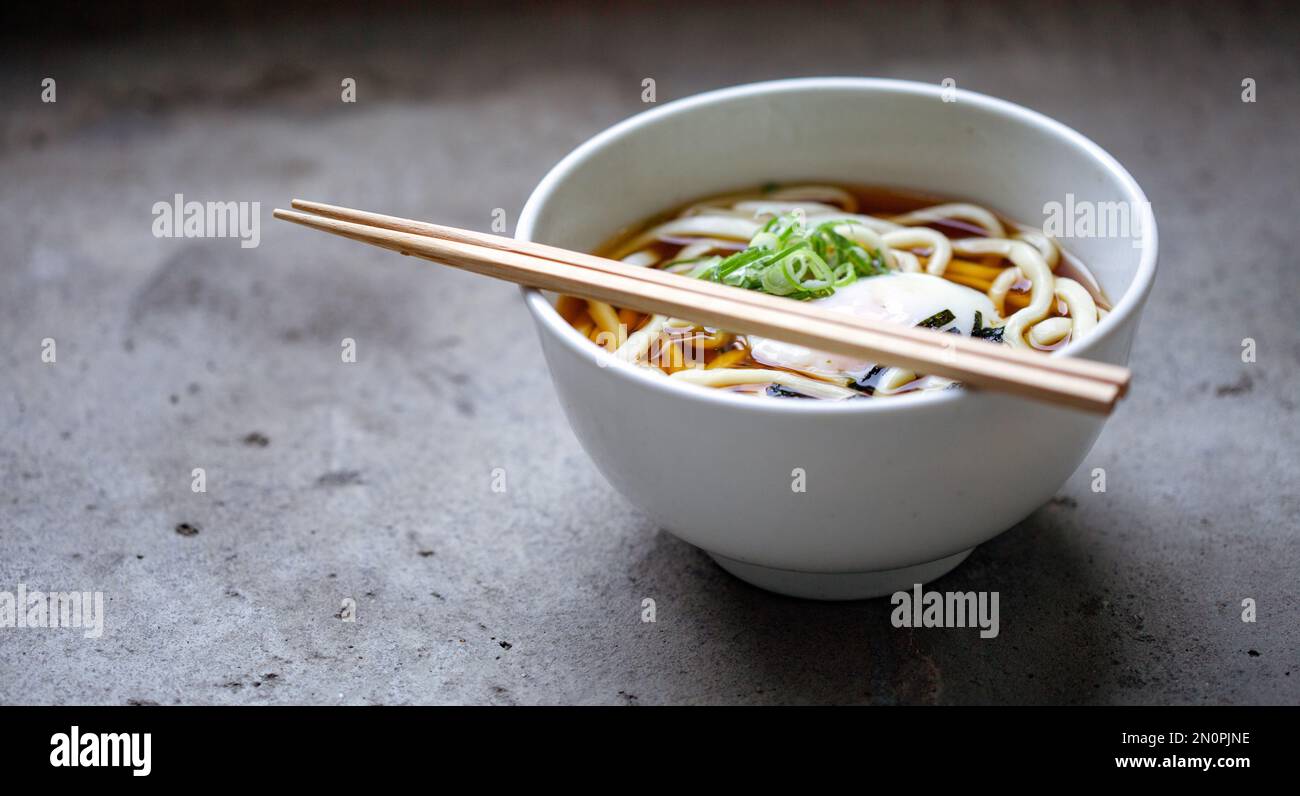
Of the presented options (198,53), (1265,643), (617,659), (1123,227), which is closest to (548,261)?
(617,659)

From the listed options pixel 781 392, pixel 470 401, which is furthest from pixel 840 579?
pixel 470 401

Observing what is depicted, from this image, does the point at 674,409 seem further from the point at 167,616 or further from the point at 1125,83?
the point at 1125,83

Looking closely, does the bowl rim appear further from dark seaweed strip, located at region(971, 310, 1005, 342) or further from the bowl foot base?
the bowl foot base

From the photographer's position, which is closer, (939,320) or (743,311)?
(743,311)

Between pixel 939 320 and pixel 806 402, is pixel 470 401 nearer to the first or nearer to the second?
pixel 939 320

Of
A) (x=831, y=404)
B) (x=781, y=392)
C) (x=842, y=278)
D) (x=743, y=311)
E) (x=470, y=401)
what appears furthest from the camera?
(x=470, y=401)
